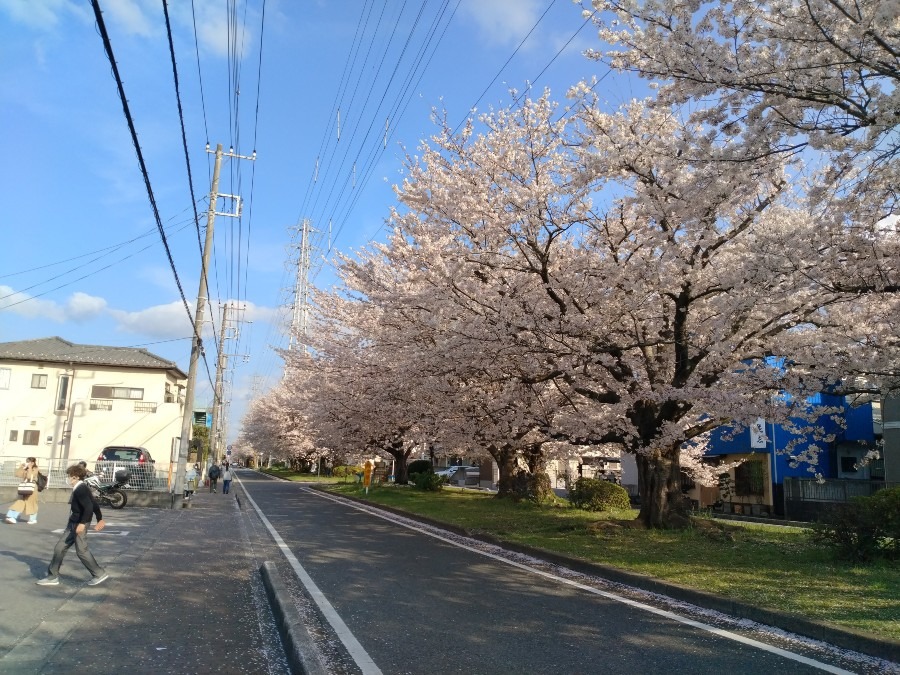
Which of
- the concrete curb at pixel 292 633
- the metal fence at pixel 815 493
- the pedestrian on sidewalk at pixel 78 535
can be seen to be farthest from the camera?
the metal fence at pixel 815 493

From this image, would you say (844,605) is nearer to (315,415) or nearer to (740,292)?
(740,292)

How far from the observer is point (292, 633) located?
5.87 metres

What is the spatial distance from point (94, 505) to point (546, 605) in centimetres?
556

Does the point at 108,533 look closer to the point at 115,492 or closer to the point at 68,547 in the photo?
the point at 68,547

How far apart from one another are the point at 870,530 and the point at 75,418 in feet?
120

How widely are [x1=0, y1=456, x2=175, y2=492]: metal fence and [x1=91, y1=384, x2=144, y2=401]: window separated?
1737 cm

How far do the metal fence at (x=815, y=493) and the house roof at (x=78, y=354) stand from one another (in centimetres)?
3285

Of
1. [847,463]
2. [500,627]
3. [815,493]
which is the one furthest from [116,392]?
[500,627]

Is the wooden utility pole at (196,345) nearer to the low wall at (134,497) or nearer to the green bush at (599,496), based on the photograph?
the low wall at (134,497)

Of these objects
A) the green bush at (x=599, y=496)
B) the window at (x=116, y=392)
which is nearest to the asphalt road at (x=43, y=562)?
the green bush at (x=599, y=496)

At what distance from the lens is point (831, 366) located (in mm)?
11102

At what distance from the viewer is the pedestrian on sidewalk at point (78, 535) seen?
26.4 feet

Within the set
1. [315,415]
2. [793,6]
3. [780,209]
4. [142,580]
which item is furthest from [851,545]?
[315,415]

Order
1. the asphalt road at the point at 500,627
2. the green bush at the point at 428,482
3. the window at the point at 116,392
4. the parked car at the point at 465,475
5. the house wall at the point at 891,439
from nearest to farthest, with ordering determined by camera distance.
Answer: the asphalt road at the point at 500,627 → the house wall at the point at 891,439 → the green bush at the point at 428,482 → the window at the point at 116,392 → the parked car at the point at 465,475
